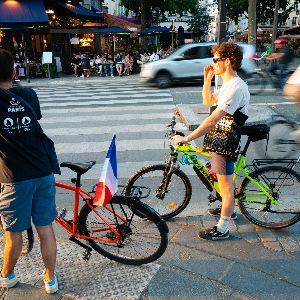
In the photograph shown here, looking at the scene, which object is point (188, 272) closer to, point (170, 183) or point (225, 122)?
point (170, 183)

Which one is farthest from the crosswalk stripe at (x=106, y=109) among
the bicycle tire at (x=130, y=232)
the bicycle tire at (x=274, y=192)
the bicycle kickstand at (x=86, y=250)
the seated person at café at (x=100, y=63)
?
the seated person at café at (x=100, y=63)

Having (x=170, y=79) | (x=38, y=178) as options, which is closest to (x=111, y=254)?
(x=38, y=178)

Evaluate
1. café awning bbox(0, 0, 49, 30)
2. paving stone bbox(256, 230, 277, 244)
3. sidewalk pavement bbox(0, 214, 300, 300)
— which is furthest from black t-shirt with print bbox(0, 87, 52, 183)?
café awning bbox(0, 0, 49, 30)

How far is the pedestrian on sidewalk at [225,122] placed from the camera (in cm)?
324

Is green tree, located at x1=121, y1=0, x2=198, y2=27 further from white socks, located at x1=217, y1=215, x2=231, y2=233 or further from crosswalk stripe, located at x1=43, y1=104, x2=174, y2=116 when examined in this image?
white socks, located at x1=217, y1=215, x2=231, y2=233

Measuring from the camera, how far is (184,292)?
296 centimetres

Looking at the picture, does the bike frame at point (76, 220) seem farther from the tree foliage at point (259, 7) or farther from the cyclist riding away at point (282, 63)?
the tree foliage at point (259, 7)

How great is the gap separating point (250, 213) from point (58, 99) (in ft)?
32.8

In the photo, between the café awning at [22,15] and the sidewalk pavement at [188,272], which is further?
the café awning at [22,15]

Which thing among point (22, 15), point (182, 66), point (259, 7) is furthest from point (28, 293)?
point (259, 7)

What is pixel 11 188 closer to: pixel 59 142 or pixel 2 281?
pixel 2 281

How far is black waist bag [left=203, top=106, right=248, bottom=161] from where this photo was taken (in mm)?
3381

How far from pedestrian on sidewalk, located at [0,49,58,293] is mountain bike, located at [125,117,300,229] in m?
1.23

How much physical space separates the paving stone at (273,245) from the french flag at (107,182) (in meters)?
1.67
